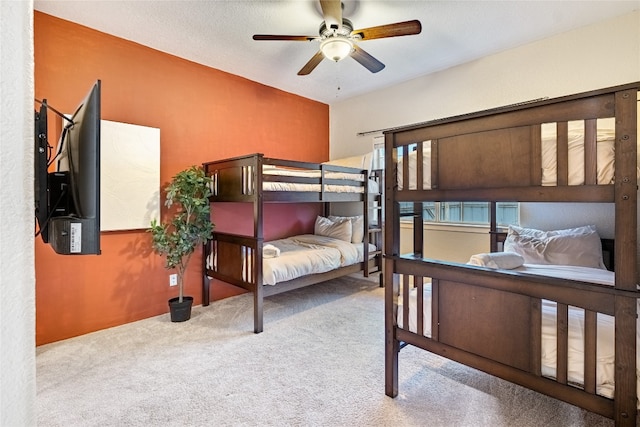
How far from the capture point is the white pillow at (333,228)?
394cm

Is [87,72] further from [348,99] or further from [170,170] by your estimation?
[348,99]

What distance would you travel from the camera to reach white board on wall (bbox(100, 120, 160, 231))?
2707 mm

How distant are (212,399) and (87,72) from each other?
283 cm

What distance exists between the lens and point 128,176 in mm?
2822

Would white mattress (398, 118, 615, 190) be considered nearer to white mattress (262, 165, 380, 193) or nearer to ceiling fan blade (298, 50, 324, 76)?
ceiling fan blade (298, 50, 324, 76)

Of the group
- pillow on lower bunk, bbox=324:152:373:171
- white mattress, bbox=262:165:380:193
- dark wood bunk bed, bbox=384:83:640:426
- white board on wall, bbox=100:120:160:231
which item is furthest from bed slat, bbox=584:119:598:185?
white board on wall, bbox=100:120:160:231

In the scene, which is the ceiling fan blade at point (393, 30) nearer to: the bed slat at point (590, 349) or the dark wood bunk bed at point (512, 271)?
the dark wood bunk bed at point (512, 271)

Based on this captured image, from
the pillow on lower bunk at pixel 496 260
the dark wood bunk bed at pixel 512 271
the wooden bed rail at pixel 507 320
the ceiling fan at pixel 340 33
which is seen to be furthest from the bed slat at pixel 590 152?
the ceiling fan at pixel 340 33

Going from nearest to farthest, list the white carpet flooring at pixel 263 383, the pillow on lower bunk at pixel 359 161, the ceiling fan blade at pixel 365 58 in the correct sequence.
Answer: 1. the white carpet flooring at pixel 263 383
2. the ceiling fan blade at pixel 365 58
3. the pillow on lower bunk at pixel 359 161

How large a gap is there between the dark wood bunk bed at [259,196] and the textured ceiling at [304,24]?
1137 mm

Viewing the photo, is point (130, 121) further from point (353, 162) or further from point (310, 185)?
point (353, 162)

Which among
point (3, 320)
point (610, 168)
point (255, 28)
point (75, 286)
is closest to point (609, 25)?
point (610, 168)

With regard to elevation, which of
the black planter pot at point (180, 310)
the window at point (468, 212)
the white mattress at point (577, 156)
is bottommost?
the black planter pot at point (180, 310)

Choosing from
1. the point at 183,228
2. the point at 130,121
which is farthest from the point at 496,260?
the point at 130,121
